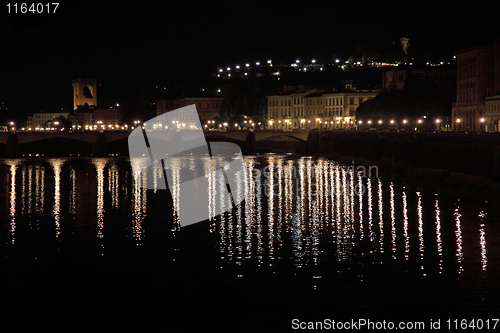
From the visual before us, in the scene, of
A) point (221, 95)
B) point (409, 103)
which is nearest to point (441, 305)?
point (409, 103)

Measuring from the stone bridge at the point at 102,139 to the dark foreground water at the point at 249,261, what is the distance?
38.0 metres

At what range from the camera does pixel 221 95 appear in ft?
434

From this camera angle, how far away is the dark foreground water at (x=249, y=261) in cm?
1504

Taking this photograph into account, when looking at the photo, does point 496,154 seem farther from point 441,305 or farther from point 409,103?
point 409,103

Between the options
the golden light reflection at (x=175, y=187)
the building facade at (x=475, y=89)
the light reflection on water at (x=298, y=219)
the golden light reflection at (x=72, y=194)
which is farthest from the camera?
the building facade at (x=475, y=89)

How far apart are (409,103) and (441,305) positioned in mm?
58975

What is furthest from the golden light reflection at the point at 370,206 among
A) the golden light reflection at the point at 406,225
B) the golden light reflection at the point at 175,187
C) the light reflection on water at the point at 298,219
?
the golden light reflection at the point at 175,187

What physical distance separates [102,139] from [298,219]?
163 ft

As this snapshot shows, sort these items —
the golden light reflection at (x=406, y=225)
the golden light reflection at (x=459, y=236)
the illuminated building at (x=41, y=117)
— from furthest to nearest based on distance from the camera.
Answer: the illuminated building at (x=41, y=117) → the golden light reflection at (x=406, y=225) → the golden light reflection at (x=459, y=236)

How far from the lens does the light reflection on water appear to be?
64.7ft

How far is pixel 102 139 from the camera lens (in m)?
73.4

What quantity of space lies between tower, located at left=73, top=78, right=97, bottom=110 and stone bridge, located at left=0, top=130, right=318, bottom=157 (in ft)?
262

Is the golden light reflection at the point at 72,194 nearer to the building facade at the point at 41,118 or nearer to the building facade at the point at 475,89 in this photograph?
the building facade at the point at 475,89

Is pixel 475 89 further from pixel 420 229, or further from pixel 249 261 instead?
pixel 249 261
